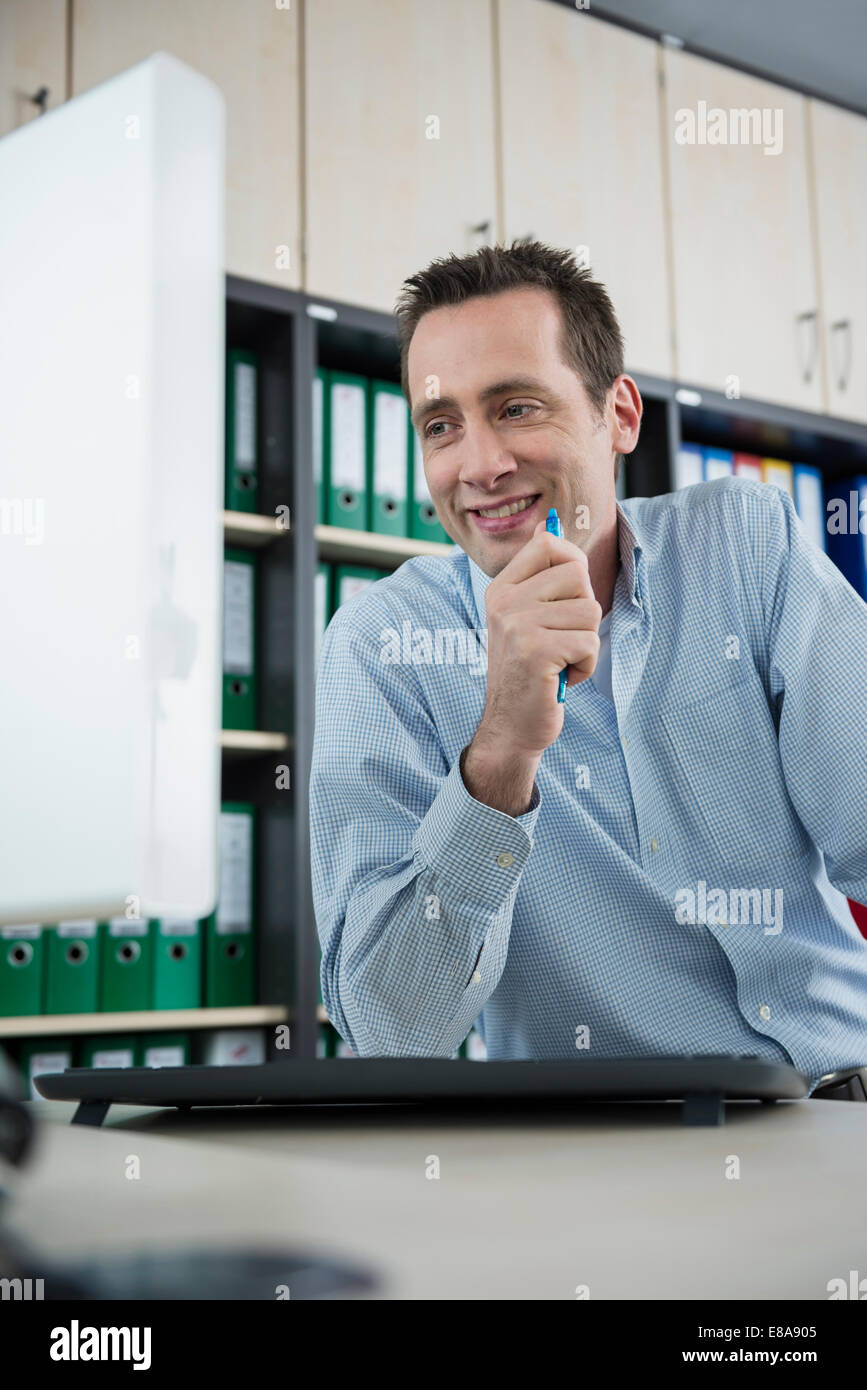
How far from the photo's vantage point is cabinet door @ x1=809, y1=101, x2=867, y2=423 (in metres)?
2.83

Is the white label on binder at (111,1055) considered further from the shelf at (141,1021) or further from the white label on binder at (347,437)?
the white label on binder at (347,437)

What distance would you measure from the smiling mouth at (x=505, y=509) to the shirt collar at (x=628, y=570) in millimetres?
55

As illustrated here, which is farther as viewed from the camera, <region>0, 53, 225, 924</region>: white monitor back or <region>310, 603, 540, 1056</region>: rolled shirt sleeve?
<region>310, 603, 540, 1056</region>: rolled shirt sleeve

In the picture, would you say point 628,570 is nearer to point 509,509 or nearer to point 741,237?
point 509,509

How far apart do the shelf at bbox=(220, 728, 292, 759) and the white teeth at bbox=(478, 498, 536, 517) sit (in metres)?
0.80

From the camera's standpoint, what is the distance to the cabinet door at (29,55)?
1.97 m

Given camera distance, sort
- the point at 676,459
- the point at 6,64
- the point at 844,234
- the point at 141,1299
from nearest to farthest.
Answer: the point at 141,1299, the point at 6,64, the point at 676,459, the point at 844,234

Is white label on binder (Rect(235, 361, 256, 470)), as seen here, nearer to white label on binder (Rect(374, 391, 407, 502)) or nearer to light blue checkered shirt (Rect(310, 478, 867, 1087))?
white label on binder (Rect(374, 391, 407, 502))

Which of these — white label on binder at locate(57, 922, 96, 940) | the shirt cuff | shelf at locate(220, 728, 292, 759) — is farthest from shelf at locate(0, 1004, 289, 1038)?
the shirt cuff

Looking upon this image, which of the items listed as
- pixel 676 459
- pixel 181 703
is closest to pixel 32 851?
pixel 181 703

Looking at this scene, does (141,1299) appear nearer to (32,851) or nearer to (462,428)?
(32,851)

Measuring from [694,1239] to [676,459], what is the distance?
231 cm

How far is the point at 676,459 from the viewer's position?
98.7 inches

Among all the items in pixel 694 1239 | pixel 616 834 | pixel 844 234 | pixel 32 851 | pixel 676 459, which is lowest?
pixel 694 1239
